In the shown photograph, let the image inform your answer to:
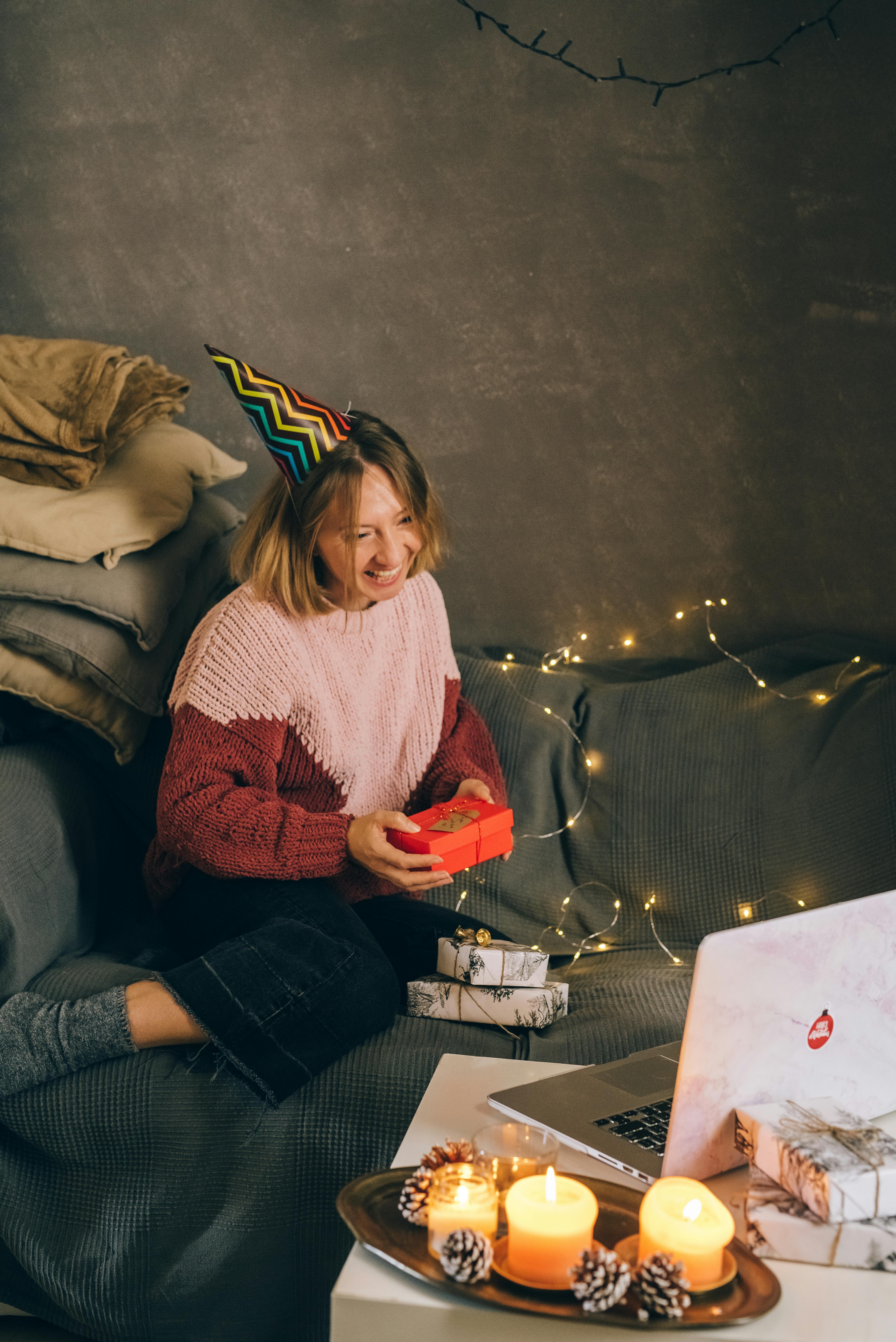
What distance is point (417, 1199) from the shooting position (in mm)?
637

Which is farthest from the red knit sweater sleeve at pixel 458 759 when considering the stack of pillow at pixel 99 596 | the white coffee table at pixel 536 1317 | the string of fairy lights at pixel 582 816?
the white coffee table at pixel 536 1317

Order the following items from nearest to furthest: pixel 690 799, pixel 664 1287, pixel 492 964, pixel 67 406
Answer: pixel 664 1287, pixel 492 964, pixel 67 406, pixel 690 799

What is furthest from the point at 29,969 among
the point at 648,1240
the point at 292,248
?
the point at 292,248

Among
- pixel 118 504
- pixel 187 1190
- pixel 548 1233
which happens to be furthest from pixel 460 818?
pixel 548 1233

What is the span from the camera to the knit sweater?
1.32 meters

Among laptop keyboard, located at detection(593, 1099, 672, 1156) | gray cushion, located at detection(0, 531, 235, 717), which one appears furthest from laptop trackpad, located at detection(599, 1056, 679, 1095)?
gray cushion, located at detection(0, 531, 235, 717)

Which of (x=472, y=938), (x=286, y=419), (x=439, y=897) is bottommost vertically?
(x=439, y=897)

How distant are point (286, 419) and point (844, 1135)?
3.40 feet

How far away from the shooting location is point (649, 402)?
6.48 feet

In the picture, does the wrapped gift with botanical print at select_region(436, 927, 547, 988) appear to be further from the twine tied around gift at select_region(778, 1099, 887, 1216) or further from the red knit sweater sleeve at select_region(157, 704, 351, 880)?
the twine tied around gift at select_region(778, 1099, 887, 1216)

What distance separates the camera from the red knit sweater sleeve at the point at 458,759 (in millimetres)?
1622

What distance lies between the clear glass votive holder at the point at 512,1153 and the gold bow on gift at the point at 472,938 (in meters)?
0.55

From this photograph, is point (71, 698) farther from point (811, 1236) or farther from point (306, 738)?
point (811, 1236)

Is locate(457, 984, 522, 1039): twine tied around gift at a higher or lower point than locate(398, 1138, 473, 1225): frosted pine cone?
lower
